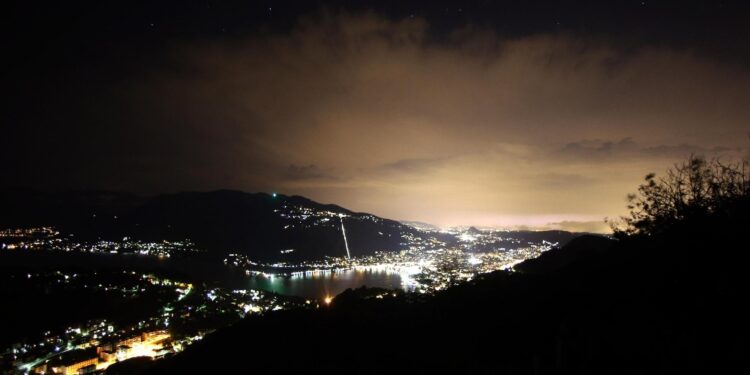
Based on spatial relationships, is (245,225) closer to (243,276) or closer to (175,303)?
(243,276)

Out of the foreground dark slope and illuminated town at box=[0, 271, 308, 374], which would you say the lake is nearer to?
illuminated town at box=[0, 271, 308, 374]

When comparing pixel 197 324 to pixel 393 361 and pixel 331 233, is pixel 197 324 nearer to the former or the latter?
pixel 393 361

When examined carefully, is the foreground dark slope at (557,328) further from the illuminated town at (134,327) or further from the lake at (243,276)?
the lake at (243,276)

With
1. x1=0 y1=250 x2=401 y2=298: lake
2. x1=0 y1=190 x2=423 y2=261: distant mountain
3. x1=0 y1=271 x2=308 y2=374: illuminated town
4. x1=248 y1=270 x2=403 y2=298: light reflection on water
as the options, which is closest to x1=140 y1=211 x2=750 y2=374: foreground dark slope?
x1=0 y1=271 x2=308 y2=374: illuminated town

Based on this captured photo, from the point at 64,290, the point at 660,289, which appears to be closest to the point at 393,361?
the point at 660,289

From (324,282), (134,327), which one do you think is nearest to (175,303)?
(134,327)
